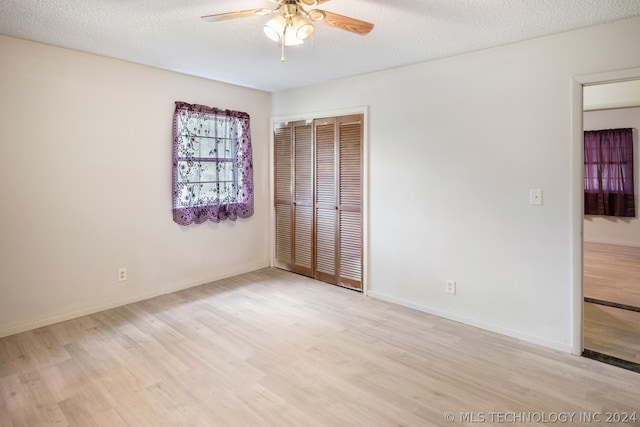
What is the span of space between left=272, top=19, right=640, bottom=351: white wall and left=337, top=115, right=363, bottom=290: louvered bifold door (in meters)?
0.16

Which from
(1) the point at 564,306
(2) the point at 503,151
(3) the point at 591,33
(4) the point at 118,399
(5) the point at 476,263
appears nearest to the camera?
(4) the point at 118,399

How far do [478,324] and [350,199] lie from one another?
5.81 ft

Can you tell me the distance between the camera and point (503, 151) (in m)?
2.96

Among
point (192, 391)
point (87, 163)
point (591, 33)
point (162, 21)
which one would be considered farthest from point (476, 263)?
point (87, 163)

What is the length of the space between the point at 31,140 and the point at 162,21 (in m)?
1.58

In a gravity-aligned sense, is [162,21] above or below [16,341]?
above

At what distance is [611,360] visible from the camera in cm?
257

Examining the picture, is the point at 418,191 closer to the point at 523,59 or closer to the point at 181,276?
the point at 523,59

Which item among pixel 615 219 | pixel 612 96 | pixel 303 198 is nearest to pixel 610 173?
pixel 615 219

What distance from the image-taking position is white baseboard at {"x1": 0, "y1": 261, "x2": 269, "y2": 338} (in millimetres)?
3047

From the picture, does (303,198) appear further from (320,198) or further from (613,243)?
A: (613,243)

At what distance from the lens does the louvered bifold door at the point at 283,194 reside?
4.69m

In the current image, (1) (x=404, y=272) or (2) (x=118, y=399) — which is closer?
(2) (x=118, y=399)

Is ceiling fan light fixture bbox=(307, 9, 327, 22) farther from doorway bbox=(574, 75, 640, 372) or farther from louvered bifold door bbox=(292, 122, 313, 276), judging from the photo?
louvered bifold door bbox=(292, 122, 313, 276)
